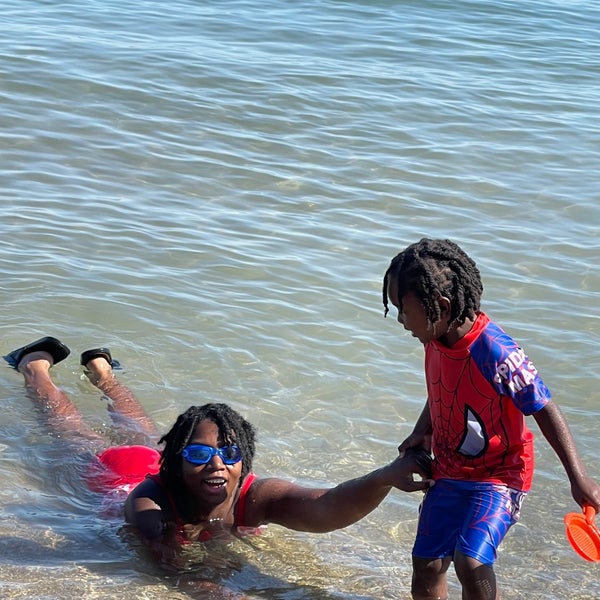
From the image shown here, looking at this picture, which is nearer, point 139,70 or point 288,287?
point 288,287

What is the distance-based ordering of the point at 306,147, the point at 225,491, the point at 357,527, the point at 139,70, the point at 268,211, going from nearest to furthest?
1. the point at 225,491
2. the point at 357,527
3. the point at 268,211
4. the point at 306,147
5. the point at 139,70

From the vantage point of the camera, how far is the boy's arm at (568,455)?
3.90 m

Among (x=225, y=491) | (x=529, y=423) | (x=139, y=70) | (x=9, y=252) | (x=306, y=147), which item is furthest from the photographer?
(x=139, y=70)

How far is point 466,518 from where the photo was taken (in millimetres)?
4121

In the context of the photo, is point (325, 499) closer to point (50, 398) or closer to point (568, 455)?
point (568, 455)

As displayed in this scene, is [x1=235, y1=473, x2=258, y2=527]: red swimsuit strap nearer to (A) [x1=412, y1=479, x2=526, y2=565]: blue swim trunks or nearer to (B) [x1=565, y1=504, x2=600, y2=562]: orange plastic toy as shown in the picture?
(A) [x1=412, y1=479, x2=526, y2=565]: blue swim trunks

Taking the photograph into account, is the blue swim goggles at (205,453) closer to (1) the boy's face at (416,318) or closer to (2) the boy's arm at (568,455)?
(1) the boy's face at (416,318)

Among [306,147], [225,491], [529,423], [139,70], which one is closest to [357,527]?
[225,491]

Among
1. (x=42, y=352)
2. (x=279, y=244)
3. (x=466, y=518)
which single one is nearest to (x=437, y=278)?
(x=466, y=518)

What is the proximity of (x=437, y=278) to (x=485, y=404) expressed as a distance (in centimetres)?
52

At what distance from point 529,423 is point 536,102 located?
8.13 m

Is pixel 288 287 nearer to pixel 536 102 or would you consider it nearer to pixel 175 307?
pixel 175 307

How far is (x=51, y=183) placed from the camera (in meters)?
9.80

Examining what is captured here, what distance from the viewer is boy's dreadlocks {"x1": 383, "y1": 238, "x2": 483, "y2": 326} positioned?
405cm
